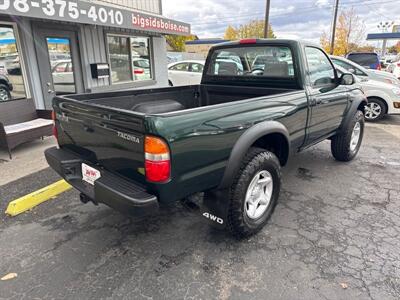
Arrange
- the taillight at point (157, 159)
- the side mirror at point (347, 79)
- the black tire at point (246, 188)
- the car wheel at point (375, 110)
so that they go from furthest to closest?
the car wheel at point (375, 110)
the side mirror at point (347, 79)
the black tire at point (246, 188)
the taillight at point (157, 159)

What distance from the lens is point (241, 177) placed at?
2584 millimetres

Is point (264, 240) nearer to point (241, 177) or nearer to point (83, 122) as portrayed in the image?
point (241, 177)

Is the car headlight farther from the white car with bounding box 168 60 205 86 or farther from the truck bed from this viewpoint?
the white car with bounding box 168 60 205 86

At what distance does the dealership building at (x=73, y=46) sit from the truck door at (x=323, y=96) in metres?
4.65

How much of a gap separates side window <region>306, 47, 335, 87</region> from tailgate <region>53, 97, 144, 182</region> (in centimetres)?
248

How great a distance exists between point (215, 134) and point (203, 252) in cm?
113

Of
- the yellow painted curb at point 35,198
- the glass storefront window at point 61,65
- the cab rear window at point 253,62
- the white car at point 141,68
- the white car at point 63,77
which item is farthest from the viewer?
the white car at point 141,68

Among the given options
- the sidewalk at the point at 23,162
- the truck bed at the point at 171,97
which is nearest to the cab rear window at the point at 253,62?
the truck bed at the point at 171,97

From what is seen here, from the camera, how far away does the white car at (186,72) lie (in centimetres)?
1164

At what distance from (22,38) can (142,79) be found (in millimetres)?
4303

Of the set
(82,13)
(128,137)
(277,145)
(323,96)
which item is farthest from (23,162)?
(323,96)

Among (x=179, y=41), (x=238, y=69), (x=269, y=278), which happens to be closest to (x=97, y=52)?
(x=238, y=69)

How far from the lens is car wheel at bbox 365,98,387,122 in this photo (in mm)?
7855

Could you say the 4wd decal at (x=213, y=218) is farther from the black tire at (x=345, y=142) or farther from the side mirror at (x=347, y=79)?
the black tire at (x=345, y=142)
